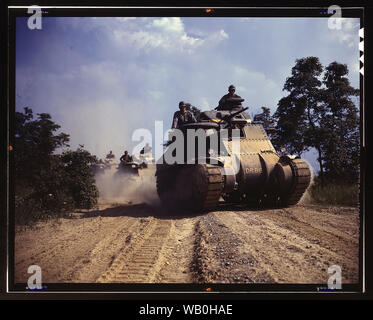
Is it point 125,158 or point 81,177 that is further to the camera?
point 125,158

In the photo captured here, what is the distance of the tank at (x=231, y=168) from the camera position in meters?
7.79

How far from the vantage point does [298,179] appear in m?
8.18

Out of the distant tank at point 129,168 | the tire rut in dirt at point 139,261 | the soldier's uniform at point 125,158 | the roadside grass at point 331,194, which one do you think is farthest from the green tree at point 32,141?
the soldier's uniform at point 125,158

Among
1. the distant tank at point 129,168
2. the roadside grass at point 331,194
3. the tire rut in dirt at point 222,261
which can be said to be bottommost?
the tire rut in dirt at point 222,261

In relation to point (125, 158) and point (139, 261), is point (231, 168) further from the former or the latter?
point (125, 158)

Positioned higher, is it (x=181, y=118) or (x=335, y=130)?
(x=181, y=118)

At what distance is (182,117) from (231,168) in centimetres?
216

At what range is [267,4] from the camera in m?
3.29

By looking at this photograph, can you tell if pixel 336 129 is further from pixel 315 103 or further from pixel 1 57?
pixel 1 57

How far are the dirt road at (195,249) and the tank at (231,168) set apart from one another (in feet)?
3.08

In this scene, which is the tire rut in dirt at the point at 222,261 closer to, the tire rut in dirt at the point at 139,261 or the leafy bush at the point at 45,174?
the tire rut in dirt at the point at 139,261

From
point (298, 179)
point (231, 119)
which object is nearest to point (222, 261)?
point (298, 179)

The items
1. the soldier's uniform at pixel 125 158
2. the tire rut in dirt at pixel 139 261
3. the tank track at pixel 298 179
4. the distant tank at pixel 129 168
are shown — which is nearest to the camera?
the tire rut in dirt at pixel 139 261

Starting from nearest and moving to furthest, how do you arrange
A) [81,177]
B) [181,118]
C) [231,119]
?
[81,177]
[181,118]
[231,119]
